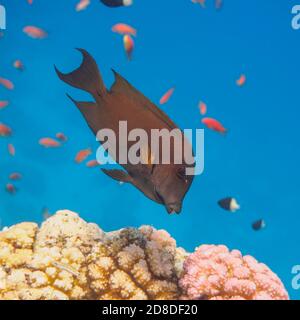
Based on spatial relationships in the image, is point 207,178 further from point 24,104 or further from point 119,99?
point 119,99

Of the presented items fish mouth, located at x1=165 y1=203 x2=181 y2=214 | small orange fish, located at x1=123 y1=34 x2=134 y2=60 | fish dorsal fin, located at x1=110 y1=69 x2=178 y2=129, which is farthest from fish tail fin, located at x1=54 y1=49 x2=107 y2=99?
small orange fish, located at x1=123 y1=34 x2=134 y2=60

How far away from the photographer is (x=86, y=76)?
8.41 ft

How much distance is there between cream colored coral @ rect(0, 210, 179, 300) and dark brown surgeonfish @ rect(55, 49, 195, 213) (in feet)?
2.97

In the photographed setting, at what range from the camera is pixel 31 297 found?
2799 mm

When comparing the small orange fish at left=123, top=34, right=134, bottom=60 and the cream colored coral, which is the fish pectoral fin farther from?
the small orange fish at left=123, top=34, right=134, bottom=60

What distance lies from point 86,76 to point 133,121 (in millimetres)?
455

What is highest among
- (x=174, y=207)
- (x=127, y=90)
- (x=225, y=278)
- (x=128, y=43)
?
(x=128, y=43)

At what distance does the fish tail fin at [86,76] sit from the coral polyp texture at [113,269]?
4.68 feet

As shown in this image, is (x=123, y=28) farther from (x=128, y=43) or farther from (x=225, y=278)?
(x=225, y=278)

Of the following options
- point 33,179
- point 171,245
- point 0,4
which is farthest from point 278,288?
point 33,179

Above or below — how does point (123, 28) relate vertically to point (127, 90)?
above

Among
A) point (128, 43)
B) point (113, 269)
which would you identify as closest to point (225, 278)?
point (113, 269)

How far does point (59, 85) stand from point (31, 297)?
650 inches

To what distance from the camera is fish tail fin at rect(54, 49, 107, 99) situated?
2523 mm
